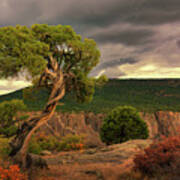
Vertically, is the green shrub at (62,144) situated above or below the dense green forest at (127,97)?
below

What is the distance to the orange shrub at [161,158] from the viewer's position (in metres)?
8.36

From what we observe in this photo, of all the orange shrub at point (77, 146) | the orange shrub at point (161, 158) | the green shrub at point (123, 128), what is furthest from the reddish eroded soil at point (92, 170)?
the green shrub at point (123, 128)

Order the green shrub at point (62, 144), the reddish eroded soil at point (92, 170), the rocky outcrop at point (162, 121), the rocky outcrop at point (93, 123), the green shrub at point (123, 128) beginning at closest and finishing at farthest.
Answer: the reddish eroded soil at point (92, 170) → the green shrub at point (62, 144) → the green shrub at point (123, 128) → the rocky outcrop at point (93, 123) → the rocky outcrop at point (162, 121)

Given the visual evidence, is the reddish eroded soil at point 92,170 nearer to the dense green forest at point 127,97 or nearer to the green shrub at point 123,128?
the green shrub at point 123,128

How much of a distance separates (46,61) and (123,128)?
16.1 meters

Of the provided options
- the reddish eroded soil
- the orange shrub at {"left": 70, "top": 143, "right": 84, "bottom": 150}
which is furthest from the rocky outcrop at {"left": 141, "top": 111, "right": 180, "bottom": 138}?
the reddish eroded soil

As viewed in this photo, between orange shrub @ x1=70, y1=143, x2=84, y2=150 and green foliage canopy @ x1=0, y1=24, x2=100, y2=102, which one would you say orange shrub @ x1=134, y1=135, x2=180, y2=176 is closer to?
green foliage canopy @ x1=0, y1=24, x2=100, y2=102

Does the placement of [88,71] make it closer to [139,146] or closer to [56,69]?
[56,69]

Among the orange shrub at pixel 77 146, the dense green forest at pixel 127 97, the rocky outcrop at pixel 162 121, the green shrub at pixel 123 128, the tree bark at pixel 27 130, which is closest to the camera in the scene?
the tree bark at pixel 27 130

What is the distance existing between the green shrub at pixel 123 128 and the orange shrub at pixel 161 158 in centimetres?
1574

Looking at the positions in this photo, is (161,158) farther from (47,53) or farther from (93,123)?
(93,123)

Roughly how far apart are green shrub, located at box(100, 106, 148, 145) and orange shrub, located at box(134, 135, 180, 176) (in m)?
15.7

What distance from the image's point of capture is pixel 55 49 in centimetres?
1456

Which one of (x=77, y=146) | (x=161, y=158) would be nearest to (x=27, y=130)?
(x=161, y=158)
